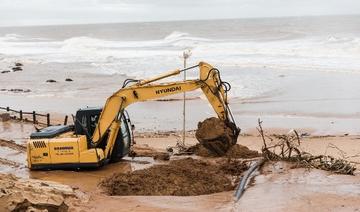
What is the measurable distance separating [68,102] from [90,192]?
18.3m

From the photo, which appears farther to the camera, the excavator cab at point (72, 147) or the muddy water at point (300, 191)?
the excavator cab at point (72, 147)

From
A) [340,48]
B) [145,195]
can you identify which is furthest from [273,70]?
[145,195]

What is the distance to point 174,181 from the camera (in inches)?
477

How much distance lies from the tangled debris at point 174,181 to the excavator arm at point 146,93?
57.0 inches

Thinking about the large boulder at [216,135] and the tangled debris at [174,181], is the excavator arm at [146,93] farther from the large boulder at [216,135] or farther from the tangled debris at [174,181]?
the tangled debris at [174,181]

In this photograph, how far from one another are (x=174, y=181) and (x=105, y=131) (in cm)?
256

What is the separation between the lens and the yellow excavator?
13.4 m

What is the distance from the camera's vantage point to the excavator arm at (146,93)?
13.4 meters

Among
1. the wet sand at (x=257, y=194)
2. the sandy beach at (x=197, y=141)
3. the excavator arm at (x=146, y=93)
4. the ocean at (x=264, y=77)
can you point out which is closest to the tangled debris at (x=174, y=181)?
the sandy beach at (x=197, y=141)

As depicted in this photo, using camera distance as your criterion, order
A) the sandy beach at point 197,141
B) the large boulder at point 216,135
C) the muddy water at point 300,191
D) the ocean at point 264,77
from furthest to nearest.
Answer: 1. the ocean at point 264,77
2. the large boulder at point 216,135
3. the sandy beach at point 197,141
4. the muddy water at point 300,191

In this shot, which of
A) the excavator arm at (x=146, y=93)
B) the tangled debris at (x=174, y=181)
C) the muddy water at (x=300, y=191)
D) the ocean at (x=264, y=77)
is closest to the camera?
the muddy water at (x=300, y=191)

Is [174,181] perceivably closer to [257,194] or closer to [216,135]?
[257,194]

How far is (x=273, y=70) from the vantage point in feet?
133

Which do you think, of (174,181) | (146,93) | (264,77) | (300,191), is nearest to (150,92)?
(146,93)
